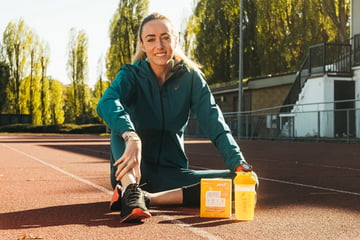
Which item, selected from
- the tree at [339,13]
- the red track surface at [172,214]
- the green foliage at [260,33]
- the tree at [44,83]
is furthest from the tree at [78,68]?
the red track surface at [172,214]

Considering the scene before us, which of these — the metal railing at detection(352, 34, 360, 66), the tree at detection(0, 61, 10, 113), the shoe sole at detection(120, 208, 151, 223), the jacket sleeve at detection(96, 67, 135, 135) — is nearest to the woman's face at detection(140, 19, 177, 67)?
the jacket sleeve at detection(96, 67, 135, 135)

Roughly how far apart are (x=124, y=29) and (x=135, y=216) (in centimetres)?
4803

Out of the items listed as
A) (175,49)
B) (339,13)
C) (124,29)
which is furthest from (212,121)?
(124,29)

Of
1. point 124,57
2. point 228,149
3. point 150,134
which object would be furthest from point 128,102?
point 124,57

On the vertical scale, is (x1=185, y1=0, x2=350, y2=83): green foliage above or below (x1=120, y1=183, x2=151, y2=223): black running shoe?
above

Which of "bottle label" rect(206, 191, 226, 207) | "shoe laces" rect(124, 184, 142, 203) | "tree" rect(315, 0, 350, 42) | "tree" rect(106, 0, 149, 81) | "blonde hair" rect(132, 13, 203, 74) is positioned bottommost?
"bottle label" rect(206, 191, 226, 207)

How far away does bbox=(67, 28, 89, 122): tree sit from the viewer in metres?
57.4

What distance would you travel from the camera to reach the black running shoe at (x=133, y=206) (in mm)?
3613

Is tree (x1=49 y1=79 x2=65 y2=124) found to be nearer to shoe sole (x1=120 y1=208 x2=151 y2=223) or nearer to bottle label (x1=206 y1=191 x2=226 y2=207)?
bottle label (x1=206 y1=191 x2=226 y2=207)

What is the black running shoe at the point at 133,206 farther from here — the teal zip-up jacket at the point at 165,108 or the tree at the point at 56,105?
the tree at the point at 56,105

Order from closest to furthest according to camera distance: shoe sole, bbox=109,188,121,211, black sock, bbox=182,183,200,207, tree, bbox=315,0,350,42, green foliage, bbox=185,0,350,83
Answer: shoe sole, bbox=109,188,121,211
black sock, bbox=182,183,200,207
tree, bbox=315,0,350,42
green foliage, bbox=185,0,350,83

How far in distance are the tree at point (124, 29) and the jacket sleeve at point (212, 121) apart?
4640cm

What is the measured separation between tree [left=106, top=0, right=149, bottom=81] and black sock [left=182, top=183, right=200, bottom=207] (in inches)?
1838

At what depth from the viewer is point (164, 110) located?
14.7 feet
